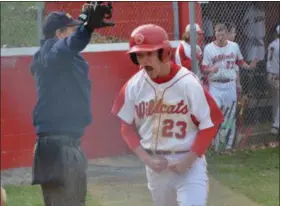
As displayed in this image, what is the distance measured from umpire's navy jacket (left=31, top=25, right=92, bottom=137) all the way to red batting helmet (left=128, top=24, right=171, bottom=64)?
57 cm

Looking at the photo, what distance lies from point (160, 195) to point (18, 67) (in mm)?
4165

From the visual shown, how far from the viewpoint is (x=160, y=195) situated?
4.36m

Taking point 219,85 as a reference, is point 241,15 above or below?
above

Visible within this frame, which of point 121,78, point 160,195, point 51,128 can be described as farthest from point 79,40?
point 121,78

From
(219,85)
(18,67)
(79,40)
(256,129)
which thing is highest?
(79,40)

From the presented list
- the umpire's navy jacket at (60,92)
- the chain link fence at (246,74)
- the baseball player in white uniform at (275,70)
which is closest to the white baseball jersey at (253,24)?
the chain link fence at (246,74)

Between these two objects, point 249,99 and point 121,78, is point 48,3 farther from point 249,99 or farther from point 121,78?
point 249,99

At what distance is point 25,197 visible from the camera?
6.96m

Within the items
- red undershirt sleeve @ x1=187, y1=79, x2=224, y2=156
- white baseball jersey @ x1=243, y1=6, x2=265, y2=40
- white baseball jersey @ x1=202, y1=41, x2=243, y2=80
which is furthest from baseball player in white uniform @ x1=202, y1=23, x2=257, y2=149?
red undershirt sleeve @ x1=187, y1=79, x2=224, y2=156

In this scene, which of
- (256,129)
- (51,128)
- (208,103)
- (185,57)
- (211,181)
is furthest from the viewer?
(256,129)

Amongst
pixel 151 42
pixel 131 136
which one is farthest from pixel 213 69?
pixel 151 42

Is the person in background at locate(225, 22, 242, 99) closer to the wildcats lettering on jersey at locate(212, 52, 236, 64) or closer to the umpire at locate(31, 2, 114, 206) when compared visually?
the wildcats lettering on jersey at locate(212, 52, 236, 64)

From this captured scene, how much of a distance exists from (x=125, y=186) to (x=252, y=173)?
157 cm

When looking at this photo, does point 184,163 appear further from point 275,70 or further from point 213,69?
point 275,70
